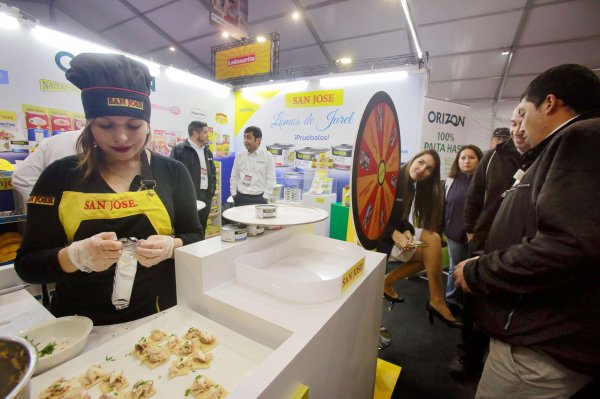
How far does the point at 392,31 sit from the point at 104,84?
602cm

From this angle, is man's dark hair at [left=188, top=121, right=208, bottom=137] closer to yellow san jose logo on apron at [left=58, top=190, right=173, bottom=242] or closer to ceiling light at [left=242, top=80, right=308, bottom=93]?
ceiling light at [left=242, top=80, right=308, bottom=93]

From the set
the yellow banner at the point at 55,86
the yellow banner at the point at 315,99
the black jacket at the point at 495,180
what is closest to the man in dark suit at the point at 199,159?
the yellow banner at the point at 55,86

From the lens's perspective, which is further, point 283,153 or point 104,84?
point 283,153

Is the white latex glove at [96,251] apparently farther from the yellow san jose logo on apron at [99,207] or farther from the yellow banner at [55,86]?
the yellow banner at [55,86]

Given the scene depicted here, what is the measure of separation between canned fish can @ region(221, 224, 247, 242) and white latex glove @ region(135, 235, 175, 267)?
188 millimetres

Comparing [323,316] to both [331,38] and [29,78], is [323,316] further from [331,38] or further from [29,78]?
[331,38]

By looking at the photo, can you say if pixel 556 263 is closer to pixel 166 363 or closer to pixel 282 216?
pixel 282 216

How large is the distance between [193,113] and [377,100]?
15.1 feet

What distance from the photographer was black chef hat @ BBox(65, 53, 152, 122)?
93cm

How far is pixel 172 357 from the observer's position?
755 millimetres

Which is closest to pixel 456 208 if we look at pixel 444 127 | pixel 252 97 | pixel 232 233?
pixel 444 127

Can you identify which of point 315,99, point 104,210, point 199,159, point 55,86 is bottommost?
point 104,210

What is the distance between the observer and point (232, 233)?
1048 mm

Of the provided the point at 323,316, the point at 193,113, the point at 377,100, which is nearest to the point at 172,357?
the point at 323,316
